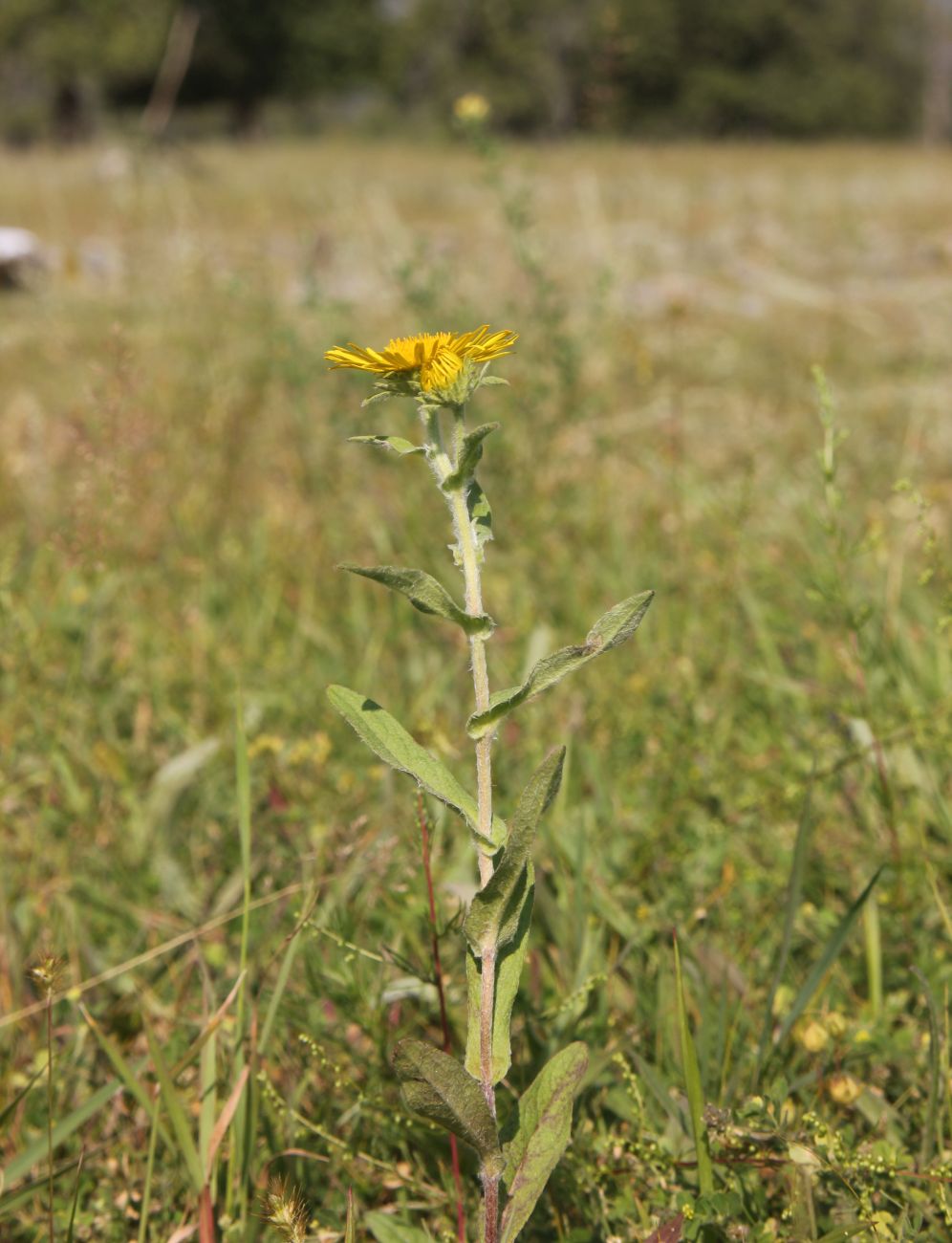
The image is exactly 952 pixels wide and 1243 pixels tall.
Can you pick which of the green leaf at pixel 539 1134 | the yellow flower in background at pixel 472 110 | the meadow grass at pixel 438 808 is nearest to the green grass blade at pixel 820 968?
the meadow grass at pixel 438 808

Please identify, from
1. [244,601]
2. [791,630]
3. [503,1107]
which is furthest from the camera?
[244,601]

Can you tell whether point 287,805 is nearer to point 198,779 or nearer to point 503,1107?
point 198,779

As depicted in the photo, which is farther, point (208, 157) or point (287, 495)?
point (208, 157)

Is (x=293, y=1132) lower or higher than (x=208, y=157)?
higher

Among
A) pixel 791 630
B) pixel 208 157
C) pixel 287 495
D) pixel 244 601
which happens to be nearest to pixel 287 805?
pixel 244 601

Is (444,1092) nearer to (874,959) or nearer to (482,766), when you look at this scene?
(482,766)

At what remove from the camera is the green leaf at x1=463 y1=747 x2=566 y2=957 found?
852mm

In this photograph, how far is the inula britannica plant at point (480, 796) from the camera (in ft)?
2.75

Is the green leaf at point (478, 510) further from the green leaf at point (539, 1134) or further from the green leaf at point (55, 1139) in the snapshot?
the green leaf at point (55, 1139)

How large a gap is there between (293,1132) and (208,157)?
1758 cm

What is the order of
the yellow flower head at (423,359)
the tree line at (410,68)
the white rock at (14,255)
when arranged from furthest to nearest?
1. the tree line at (410,68)
2. the white rock at (14,255)
3. the yellow flower head at (423,359)

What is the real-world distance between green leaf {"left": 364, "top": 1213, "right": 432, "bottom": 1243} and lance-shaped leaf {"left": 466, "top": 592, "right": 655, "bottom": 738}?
0.47 m

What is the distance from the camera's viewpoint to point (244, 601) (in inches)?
96.7

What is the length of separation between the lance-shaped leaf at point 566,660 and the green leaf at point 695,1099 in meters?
0.28
